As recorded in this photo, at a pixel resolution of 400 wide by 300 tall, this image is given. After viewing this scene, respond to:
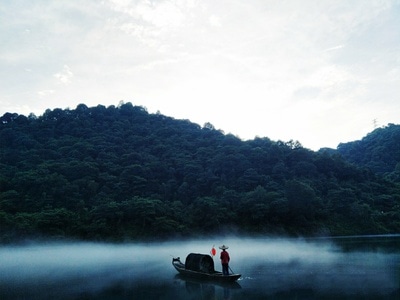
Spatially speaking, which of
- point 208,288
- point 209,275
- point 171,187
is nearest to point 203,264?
point 209,275

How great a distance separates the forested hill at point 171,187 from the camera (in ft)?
180

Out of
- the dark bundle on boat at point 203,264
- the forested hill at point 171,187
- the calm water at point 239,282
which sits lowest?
the calm water at point 239,282

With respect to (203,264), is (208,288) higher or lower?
lower

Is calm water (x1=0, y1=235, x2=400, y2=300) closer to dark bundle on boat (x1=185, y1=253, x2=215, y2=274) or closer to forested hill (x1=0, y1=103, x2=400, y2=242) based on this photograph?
dark bundle on boat (x1=185, y1=253, x2=215, y2=274)

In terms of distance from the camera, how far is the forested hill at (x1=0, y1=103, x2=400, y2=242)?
5488cm

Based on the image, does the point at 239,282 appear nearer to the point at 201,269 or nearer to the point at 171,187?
the point at 201,269

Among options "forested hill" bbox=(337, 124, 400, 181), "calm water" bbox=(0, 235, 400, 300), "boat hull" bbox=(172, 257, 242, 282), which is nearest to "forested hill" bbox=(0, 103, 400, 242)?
"forested hill" bbox=(337, 124, 400, 181)

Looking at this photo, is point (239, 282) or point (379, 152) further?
point (379, 152)

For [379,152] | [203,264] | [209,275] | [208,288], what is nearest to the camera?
[208,288]

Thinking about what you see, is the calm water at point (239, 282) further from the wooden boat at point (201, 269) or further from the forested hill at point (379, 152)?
the forested hill at point (379, 152)

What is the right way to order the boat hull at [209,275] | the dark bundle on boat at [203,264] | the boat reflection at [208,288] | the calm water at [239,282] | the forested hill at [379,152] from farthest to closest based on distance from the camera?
the forested hill at [379,152]
the dark bundle on boat at [203,264]
the boat hull at [209,275]
the boat reflection at [208,288]
the calm water at [239,282]

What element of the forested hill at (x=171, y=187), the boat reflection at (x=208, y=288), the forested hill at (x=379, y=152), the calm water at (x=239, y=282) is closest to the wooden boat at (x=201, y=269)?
the boat reflection at (x=208, y=288)

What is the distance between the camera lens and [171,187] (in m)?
69.9

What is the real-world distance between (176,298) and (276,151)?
64.8m
